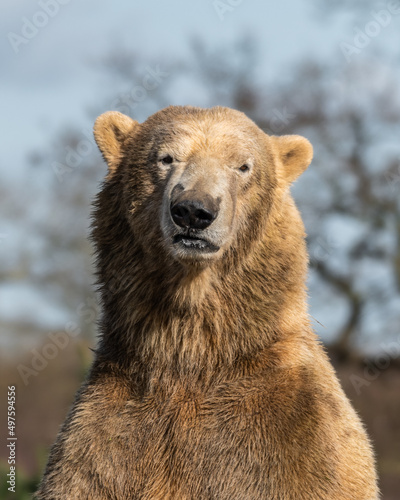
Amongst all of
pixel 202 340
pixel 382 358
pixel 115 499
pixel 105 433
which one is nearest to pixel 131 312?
pixel 202 340

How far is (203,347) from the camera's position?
13.5 ft

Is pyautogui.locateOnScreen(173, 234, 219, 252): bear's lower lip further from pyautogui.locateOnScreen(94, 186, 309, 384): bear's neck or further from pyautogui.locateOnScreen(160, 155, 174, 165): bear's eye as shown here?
pyautogui.locateOnScreen(160, 155, 174, 165): bear's eye

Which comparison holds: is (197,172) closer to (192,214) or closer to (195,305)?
(192,214)

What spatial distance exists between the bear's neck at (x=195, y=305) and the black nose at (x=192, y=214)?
445 millimetres

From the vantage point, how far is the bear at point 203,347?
12.3ft

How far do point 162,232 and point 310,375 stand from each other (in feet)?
3.91

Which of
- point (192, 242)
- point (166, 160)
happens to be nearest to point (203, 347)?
point (192, 242)

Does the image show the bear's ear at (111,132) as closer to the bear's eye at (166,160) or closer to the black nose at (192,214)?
the bear's eye at (166,160)

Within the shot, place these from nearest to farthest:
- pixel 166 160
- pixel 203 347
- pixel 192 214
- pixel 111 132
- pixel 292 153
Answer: pixel 192 214 < pixel 203 347 < pixel 166 160 < pixel 111 132 < pixel 292 153

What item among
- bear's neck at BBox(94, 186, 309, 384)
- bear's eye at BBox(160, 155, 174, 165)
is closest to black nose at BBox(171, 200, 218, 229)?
bear's neck at BBox(94, 186, 309, 384)

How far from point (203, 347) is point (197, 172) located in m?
1.03

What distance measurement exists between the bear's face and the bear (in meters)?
0.01

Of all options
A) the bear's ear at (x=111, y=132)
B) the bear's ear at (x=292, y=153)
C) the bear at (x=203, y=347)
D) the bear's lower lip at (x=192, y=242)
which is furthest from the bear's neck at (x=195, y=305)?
the bear's ear at (x=292, y=153)

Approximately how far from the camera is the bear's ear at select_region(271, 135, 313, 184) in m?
5.02
